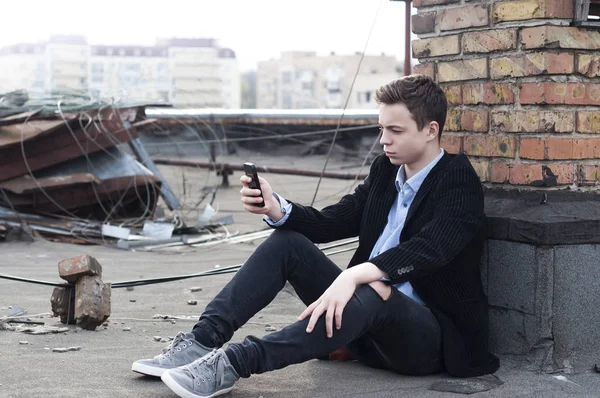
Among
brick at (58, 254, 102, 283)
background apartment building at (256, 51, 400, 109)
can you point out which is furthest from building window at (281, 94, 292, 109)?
brick at (58, 254, 102, 283)

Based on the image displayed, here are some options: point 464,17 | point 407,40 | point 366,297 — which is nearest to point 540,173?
point 464,17

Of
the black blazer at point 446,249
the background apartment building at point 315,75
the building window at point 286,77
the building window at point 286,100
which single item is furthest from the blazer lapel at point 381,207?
the building window at point 286,77

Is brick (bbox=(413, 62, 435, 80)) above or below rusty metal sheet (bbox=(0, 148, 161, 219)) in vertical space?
above

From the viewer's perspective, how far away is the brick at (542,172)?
142 inches

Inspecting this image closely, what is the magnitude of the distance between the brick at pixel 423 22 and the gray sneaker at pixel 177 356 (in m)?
1.74

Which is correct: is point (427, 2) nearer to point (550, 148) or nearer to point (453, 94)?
point (453, 94)

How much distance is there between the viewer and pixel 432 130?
11.3 feet

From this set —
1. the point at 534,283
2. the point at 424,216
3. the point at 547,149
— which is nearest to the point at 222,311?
the point at 424,216

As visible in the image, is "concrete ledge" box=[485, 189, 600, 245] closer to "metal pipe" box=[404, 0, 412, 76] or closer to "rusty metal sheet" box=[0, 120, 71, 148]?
"metal pipe" box=[404, 0, 412, 76]

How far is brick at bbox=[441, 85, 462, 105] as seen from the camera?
12.9 feet

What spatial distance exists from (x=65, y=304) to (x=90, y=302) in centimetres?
21

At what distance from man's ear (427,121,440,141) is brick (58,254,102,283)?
69.2 inches

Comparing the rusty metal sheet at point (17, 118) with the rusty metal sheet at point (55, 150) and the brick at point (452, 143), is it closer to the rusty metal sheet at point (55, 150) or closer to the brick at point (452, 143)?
the rusty metal sheet at point (55, 150)

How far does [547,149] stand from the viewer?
3578 mm
